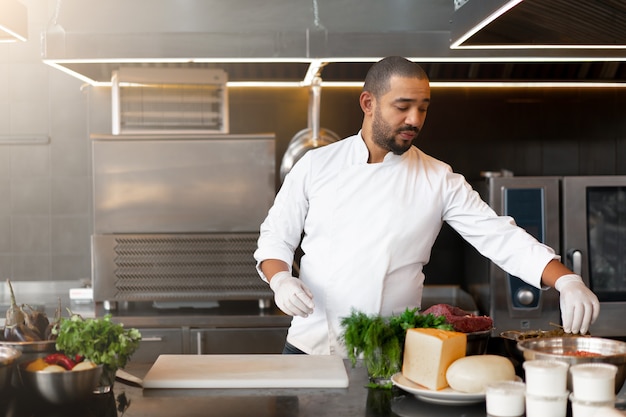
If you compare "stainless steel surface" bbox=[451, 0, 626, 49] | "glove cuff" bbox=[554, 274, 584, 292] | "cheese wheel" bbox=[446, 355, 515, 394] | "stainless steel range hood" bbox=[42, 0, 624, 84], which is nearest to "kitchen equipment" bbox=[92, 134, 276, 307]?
"stainless steel range hood" bbox=[42, 0, 624, 84]

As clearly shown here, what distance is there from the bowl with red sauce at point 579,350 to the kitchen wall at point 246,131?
250cm

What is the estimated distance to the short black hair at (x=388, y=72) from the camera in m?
2.46

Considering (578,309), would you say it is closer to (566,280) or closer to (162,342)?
(566,280)

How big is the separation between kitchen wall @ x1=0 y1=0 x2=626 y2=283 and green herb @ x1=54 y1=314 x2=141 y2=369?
2609 millimetres

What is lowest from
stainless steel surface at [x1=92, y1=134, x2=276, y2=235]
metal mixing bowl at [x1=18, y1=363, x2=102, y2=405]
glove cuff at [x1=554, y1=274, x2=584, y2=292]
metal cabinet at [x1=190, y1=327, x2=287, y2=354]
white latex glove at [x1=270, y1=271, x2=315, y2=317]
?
metal cabinet at [x1=190, y1=327, x2=287, y2=354]

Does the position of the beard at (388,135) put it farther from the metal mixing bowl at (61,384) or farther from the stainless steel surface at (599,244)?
the stainless steel surface at (599,244)

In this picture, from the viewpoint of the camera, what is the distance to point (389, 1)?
3.60 m

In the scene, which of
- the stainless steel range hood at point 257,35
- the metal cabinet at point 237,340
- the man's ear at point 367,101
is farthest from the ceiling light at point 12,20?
the metal cabinet at point 237,340

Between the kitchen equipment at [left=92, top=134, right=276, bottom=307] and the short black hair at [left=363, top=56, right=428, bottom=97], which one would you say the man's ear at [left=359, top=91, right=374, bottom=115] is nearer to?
the short black hair at [left=363, top=56, right=428, bottom=97]

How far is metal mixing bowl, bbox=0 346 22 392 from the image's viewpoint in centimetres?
177

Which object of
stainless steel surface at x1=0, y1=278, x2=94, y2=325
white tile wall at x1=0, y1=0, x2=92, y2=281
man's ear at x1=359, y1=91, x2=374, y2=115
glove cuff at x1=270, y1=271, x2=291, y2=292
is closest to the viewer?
glove cuff at x1=270, y1=271, x2=291, y2=292

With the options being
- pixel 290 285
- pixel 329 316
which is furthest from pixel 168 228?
pixel 290 285

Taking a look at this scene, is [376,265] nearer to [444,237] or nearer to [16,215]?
[444,237]

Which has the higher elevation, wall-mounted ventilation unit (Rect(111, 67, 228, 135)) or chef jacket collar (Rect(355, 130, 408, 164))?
wall-mounted ventilation unit (Rect(111, 67, 228, 135))
